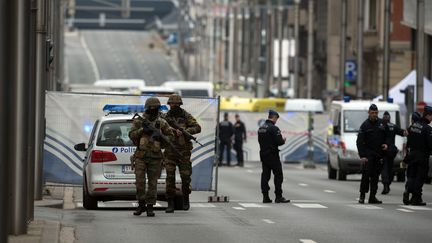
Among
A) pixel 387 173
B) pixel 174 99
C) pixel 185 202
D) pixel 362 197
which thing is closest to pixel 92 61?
pixel 387 173

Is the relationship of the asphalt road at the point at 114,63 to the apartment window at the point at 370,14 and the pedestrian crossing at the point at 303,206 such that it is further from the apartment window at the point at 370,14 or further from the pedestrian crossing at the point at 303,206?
the pedestrian crossing at the point at 303,206

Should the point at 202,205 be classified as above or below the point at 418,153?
below

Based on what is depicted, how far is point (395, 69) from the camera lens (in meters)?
72.8

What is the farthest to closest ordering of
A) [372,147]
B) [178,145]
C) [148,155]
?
[372,147], [178,145], [148,155]

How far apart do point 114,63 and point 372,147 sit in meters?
147

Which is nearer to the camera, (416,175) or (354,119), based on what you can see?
(416,175)

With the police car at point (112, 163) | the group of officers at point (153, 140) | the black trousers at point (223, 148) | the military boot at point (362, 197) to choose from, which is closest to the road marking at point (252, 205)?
the military boot at point (362, 197)

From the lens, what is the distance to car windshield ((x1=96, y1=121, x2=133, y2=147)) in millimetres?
23391

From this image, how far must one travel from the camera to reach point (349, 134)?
39000mm

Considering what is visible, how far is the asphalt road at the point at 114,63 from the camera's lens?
509 feet

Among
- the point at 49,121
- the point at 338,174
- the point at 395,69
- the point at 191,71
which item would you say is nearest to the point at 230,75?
the point at 191,71

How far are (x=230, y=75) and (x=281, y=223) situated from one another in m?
119

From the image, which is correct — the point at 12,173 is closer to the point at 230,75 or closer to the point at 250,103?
the point at 250,103

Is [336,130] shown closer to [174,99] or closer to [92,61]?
[174,99]
